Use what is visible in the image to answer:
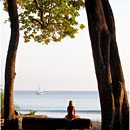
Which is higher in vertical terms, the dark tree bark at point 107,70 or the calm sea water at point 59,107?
the dark tree bark at point 107,70

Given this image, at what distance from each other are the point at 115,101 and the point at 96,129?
9.31 feet

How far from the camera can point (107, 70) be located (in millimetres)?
11859

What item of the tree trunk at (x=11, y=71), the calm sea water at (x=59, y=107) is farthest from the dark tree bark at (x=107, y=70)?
the calm sea water at (x=59, y=107)

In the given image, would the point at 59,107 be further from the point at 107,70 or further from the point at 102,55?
the point at 107,70

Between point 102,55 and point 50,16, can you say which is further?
point 50,16

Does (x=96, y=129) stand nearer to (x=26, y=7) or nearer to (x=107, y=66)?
(x=107, y=66)

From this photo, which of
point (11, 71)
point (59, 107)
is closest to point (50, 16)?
point (11, 71)

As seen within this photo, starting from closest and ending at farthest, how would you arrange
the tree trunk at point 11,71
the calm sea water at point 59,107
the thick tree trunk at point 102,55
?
the thick tree trunk at point 102,55 → the tree trunk at point 11,71 → the calm sea water at point 59,107

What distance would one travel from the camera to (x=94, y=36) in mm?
12086

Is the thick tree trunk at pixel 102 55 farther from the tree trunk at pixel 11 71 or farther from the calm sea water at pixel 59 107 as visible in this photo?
the calm sea water at pixel 59 107

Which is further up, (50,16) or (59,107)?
(50,16)

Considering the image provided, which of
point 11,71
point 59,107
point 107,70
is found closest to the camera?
point 107,70

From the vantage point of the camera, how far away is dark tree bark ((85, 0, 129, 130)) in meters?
11.7

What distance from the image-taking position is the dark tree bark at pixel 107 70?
11703 mm
